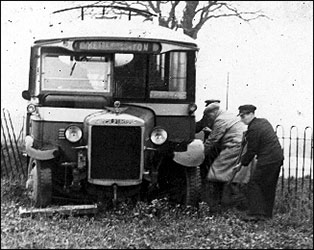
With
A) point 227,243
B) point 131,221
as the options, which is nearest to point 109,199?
point 131,221

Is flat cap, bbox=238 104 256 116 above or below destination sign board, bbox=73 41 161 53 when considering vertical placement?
below

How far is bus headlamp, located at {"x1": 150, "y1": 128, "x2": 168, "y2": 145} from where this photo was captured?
934cm

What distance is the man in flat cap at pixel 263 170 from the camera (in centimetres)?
895

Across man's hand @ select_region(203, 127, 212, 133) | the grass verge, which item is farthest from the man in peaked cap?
the grass verge

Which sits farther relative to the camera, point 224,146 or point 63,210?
point 224,146

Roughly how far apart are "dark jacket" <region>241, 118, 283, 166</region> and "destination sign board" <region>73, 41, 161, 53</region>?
196 centimetres

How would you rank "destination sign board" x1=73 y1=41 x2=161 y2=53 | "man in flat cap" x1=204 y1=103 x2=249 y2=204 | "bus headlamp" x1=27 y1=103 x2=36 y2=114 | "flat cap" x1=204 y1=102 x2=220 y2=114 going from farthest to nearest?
"flat cap" x1=204 y1=102 x2=220 y2=114, "man in flat cap" x1=204 y1=103 x2=249 y2=204, "bus headlamp" x1=27 y1=103 x2=36 y2=114, "destination sign board" x1=73 y1=41 x2=161 y2=53

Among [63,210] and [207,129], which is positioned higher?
[207,129]

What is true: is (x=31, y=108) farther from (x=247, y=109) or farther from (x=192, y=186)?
(x=247, y=109)

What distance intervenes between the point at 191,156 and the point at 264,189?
4.04 feet

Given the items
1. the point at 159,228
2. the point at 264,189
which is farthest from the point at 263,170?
the point at 159,228

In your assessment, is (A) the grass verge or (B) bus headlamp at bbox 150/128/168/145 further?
(B) bus headlamp at bbox 150/128/168/145

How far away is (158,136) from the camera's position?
9359 mm

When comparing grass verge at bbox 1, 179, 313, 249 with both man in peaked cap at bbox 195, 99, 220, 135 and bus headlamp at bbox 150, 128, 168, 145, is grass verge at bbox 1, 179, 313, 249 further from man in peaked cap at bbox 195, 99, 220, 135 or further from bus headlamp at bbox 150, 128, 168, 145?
man in peaked cap at bbox 195, 99, 220, 135
